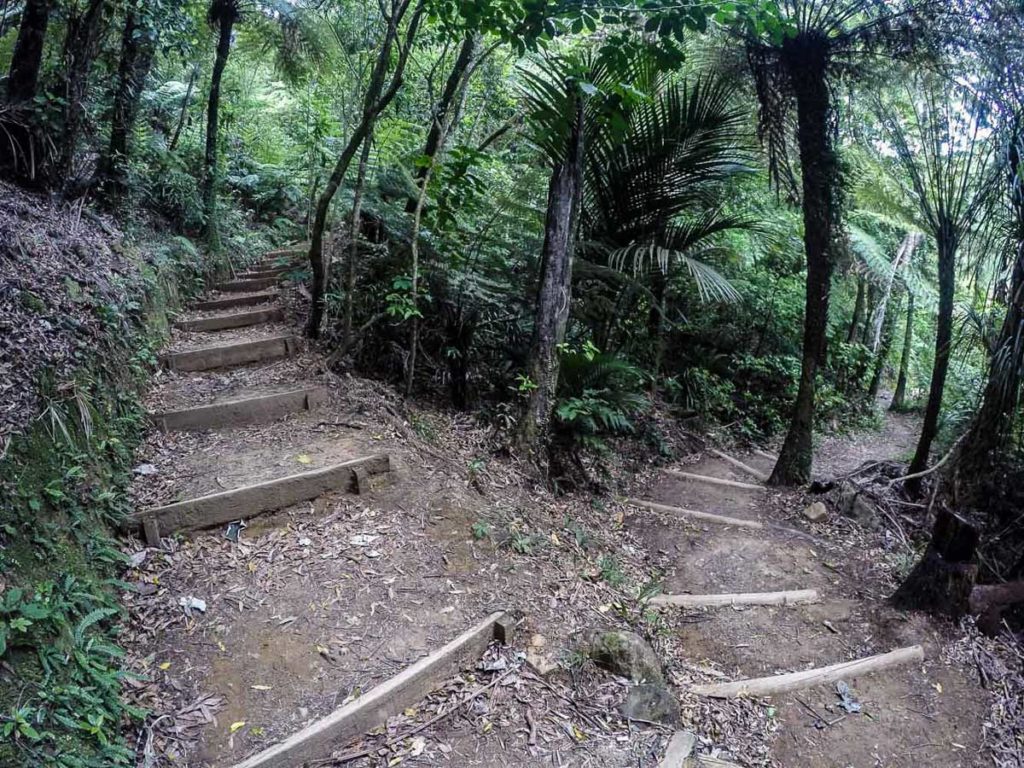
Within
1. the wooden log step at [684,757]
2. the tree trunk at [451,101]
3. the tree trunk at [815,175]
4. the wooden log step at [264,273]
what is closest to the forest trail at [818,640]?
the wooden log step at [684,757]

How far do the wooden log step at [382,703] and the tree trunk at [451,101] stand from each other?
3296 mm

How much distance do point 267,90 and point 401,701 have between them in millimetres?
11785

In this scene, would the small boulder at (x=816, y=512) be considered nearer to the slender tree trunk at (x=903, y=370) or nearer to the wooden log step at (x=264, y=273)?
the wooden log step at (x=264, y=273)

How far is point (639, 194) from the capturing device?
5.27 meters

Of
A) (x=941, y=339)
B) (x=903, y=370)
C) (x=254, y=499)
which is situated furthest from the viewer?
(x=903, y=370)

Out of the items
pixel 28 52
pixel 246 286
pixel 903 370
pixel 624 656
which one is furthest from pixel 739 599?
pixel 903 370

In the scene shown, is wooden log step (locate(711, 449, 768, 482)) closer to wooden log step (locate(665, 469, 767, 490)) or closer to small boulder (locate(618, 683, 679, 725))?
wooden log step (locate(665, 469, 767, 490))

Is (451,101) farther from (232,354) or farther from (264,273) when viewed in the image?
(264,273)

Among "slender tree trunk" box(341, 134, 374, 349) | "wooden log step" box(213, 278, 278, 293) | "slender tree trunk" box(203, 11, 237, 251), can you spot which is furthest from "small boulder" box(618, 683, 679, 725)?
"slender tree trunk" box(203, 11, 237, 251)

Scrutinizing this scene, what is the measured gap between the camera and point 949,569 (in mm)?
3648

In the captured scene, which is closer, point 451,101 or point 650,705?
point 650,705

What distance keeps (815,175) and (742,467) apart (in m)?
3.13

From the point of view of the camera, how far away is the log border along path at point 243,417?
9.49 ft

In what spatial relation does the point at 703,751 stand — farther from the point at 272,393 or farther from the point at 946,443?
the point at 946,443
